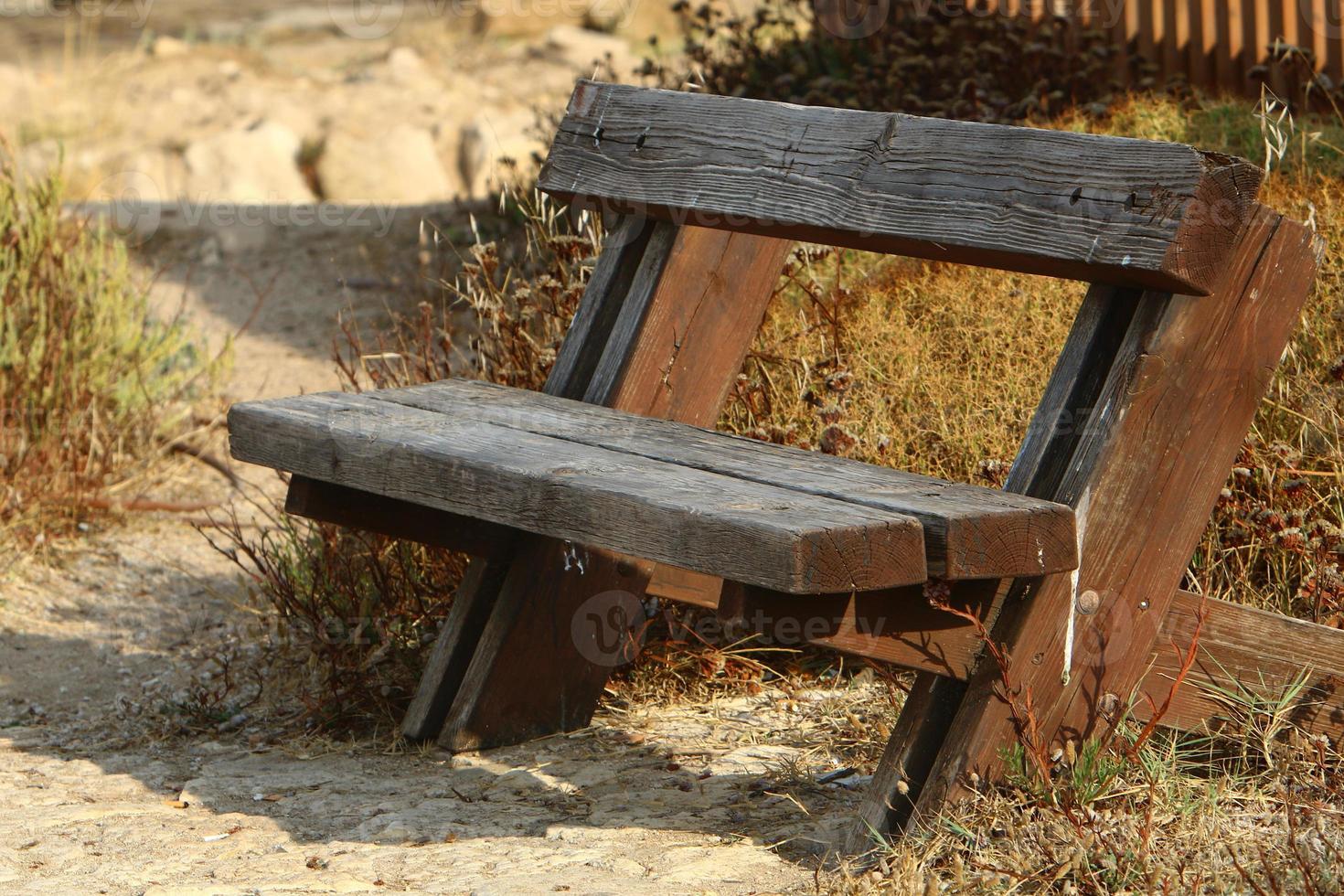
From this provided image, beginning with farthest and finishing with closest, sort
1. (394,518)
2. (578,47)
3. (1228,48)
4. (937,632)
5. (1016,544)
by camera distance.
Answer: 1. (578,47)
2. (1228,48)
3. (394,518)
4. (937,632)
5. (1016,544)

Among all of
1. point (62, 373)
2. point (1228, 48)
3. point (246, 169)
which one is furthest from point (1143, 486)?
point (246, 169)

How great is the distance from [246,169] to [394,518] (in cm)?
731

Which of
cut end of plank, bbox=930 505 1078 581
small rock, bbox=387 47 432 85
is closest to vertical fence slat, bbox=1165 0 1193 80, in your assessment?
cut end of plank, bbox=930 505 1078 581

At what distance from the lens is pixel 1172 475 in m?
2.14

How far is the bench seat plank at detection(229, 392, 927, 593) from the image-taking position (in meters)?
1.85

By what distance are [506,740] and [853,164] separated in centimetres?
125

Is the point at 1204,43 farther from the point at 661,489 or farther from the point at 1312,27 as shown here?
the point at 661,489

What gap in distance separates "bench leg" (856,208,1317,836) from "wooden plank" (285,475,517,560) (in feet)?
2.92

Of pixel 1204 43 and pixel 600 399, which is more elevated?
pixel 1204 43

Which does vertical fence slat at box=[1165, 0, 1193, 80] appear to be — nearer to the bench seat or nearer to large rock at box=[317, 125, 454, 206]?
the bench seat

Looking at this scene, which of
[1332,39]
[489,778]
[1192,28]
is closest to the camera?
[489,778]

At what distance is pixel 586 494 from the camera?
206cm

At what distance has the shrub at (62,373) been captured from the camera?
4367 mm

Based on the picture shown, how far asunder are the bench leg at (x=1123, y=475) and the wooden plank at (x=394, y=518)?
35.0 inches
